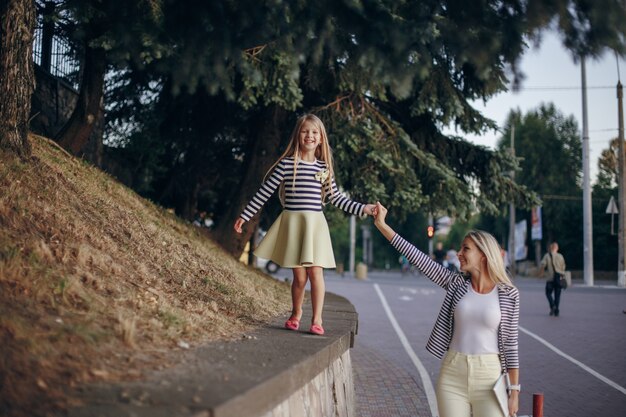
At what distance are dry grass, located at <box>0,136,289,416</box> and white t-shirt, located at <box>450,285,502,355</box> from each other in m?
1.61

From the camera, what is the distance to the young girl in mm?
5828

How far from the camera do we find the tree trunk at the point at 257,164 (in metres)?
14.0

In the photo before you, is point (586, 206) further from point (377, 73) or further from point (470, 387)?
point (470, 387)

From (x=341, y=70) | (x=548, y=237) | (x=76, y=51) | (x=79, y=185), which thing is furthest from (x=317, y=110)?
(x=548, y=237)

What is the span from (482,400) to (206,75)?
277cm

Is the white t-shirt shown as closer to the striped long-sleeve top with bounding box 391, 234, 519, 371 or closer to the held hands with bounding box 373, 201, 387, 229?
the striped long-sleeve top with bounding box 391, 234, 519, 371

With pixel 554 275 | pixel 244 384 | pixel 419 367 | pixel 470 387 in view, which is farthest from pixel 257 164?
pixel 244 384

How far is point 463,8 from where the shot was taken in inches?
187

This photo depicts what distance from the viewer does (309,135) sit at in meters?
5.97

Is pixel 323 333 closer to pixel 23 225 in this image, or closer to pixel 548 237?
pixel 23 225

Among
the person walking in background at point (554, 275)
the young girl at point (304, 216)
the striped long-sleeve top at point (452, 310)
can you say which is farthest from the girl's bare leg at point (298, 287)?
the person walking in background at point (554, 275)

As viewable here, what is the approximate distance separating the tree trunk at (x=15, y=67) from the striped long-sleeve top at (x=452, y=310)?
159 inches

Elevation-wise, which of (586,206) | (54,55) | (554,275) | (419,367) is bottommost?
(419,367)

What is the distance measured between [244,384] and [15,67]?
4983 mm
